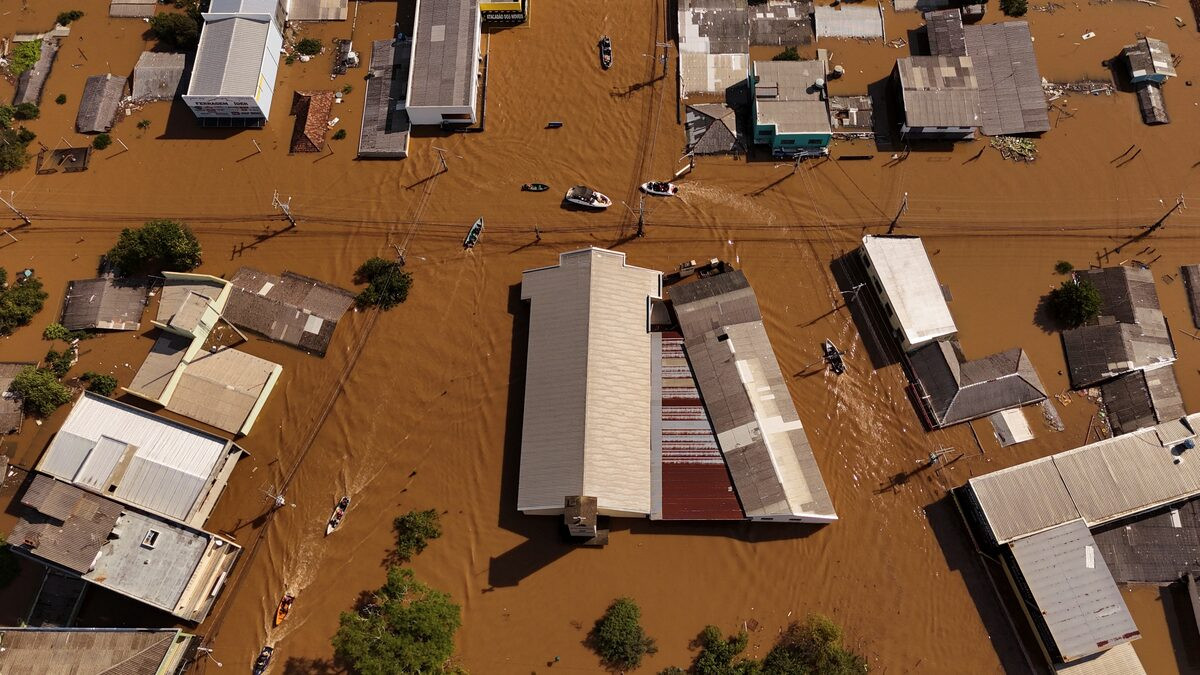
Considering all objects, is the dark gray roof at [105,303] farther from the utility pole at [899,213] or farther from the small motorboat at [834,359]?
the utility pole at [899,213]

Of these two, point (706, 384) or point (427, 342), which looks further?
point (427, 342)

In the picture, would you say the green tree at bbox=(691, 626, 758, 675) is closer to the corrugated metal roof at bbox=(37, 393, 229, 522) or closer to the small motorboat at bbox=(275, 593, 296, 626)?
the small motorboat at bbox=(275, 593, 296, 626)

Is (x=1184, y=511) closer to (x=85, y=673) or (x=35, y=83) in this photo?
(x=85, y=673)

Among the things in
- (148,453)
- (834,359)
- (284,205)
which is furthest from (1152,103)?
(148,453)

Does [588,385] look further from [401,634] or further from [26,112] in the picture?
[26,112]

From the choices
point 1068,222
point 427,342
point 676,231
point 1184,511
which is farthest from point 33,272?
point 1184,511

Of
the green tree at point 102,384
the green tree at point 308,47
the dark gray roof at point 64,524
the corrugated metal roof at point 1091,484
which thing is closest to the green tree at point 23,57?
the green tree at point 308,47

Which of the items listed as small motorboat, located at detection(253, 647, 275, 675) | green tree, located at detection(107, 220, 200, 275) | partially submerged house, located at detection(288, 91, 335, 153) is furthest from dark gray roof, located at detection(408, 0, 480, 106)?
small motorboat, located at detection(253, 647, 275, 675)
